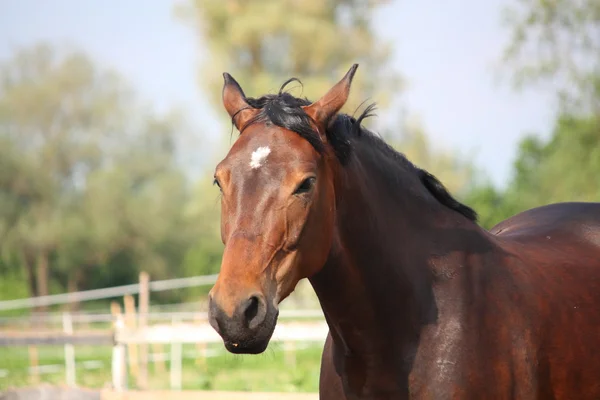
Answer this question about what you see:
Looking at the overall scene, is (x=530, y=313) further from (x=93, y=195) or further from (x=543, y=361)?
(x=93, y=195)

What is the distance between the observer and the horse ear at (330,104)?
114 inches

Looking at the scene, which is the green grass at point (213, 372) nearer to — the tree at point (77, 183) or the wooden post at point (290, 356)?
the wooden post at point (290, 356)

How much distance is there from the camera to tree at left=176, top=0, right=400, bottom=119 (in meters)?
24.0

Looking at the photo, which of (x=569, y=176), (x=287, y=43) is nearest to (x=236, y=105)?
(x=569, y=176)

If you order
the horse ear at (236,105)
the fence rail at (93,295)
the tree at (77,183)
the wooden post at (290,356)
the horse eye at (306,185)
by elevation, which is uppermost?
the tree at (77,183)

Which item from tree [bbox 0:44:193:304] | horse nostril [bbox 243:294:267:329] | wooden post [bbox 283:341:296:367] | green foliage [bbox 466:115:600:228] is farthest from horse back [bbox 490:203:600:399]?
tree [bbox 0:44:193:304]

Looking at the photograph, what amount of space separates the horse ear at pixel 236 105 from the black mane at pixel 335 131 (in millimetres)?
32

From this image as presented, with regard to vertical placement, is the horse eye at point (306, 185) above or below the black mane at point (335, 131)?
below

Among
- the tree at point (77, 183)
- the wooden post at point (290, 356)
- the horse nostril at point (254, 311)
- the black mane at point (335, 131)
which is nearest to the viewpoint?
the horse nostril at point (254, 311)

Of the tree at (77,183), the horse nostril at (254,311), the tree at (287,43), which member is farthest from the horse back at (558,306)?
the tree at (77,183)

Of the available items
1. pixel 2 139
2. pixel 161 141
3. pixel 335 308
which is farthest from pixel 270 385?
pixel 161 141

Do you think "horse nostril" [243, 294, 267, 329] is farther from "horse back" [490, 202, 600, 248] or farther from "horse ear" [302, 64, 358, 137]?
"horse back" [490, 202, 600, 248]

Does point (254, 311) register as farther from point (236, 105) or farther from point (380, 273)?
point (236, 105)

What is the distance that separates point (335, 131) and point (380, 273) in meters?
0.60
